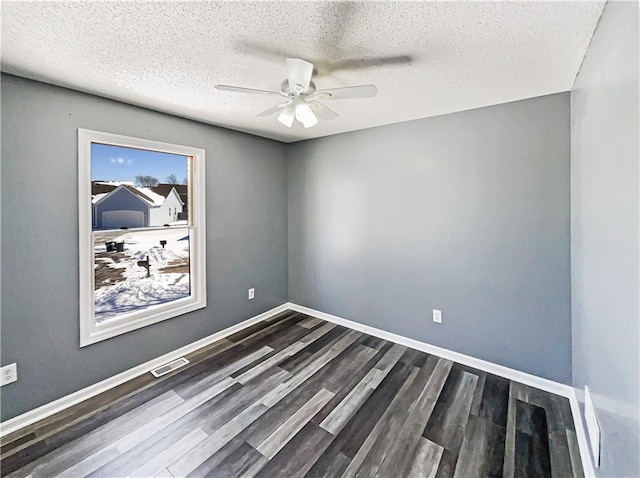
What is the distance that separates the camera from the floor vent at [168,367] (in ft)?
8.41

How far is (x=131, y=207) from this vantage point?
2549 millimetres

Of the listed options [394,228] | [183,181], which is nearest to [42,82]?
[183,181]

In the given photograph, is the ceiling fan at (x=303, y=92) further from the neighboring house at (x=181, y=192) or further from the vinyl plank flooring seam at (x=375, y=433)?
the vinyl plank flooring seam at (x=375, y=433)

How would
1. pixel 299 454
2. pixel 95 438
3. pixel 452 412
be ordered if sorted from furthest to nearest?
pixel 452 412 → pixel 95 438 → pixel 299 454

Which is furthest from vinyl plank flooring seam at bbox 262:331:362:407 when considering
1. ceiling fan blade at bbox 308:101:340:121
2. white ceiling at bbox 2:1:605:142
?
white ceiling at bbox 2:1:605:142

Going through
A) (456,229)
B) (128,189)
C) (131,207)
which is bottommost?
(456,229)

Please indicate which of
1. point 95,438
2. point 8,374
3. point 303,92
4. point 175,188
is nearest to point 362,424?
point 95,438

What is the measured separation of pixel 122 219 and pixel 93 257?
0.39m

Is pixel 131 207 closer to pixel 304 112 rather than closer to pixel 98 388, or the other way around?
pixel 98 388

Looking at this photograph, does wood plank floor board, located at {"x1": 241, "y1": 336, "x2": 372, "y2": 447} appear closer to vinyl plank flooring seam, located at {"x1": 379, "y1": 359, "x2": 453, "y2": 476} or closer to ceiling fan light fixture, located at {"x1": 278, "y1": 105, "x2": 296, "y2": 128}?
vinyl plank flooring seam, located at {"x1": 379, "y1": 359, "x2": 453, "y2": 476}

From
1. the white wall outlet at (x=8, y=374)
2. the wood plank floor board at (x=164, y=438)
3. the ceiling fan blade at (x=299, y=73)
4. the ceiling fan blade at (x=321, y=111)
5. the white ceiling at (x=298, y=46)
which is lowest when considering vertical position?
the wood plank floor board at (x=164, y=438)

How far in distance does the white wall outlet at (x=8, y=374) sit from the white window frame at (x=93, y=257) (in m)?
0.37

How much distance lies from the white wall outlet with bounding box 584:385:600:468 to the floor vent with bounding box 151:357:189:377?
118 inches

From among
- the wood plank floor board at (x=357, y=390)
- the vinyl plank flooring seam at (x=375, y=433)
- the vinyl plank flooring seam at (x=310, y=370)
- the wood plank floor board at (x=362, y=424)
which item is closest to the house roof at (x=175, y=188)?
the vinyl plank flooring seam at (x=310, y=370)
